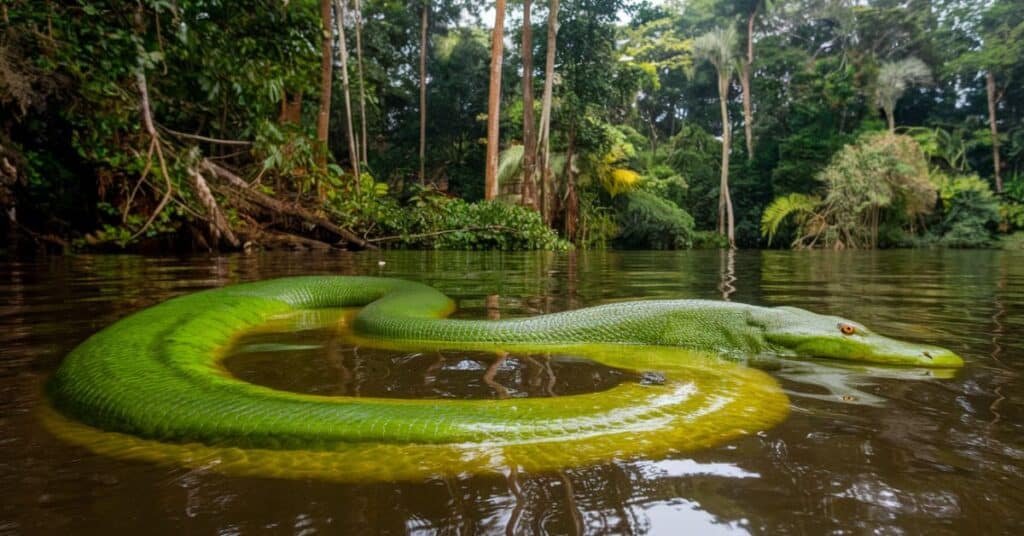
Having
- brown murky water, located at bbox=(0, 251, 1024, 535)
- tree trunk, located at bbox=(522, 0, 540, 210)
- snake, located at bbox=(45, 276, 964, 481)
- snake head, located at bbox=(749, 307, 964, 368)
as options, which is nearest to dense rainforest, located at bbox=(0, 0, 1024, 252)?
tree trunk, located at bbox=(522, 0, 540, 210)

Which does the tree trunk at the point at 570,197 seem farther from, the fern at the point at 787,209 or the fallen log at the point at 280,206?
the fern at the point at 787,209

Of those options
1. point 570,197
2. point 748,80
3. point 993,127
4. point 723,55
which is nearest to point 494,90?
point 570,197

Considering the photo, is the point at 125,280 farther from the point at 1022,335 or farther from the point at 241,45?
the point at 1022,335

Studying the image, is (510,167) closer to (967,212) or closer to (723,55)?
(723,55)

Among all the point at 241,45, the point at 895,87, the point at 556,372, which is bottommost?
the point at 556,372

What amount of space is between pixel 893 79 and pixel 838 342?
3080cm

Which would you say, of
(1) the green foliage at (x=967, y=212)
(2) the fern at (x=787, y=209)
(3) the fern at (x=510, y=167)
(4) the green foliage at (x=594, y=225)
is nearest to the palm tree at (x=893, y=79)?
(1) the green foliage at (x=967, y=212)

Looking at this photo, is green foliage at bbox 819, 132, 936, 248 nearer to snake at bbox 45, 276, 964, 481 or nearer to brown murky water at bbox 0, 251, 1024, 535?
brown murky water at bbox 0, 251, 1024, 535

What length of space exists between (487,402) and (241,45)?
577 cm

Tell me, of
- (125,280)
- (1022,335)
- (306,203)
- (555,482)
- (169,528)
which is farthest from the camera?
(306,203)

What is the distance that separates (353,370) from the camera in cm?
221

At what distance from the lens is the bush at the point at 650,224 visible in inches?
974

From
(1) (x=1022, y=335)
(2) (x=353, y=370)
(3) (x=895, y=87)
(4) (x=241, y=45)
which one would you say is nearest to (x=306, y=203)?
(4) (x=241, y=45)

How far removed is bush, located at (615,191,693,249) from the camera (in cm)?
2475
